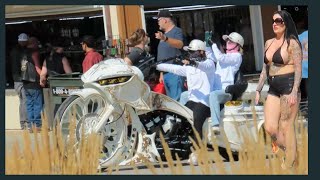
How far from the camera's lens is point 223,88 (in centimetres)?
697

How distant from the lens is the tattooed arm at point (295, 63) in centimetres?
607

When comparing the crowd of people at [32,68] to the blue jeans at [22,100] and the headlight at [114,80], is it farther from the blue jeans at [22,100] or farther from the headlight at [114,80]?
the headlight at [114,80]

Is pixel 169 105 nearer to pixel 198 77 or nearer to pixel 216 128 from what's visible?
pixel 198 77

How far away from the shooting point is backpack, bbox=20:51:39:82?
27.4ft

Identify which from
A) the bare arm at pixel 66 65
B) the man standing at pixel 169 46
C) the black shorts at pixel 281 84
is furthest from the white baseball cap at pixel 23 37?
the black shorts at pixel 281 84

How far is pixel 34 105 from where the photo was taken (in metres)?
7.93

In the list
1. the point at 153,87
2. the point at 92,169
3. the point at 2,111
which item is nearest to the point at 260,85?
the point at 153,87

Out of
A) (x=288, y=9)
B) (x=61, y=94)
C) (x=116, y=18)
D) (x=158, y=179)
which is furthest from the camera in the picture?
(x=116, y=18)

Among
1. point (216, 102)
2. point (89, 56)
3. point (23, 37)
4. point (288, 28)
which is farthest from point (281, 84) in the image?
point (23, 37)

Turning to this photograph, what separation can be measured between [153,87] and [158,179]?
1603 mm

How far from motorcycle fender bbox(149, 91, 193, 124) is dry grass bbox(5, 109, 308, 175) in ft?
3.09

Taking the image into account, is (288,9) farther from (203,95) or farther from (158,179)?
(158,179)

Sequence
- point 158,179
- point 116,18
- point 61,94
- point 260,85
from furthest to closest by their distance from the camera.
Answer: point 116,18 → point 61,94 → point 260,85 → point 158,179

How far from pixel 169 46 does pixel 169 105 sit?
0.67 meters
